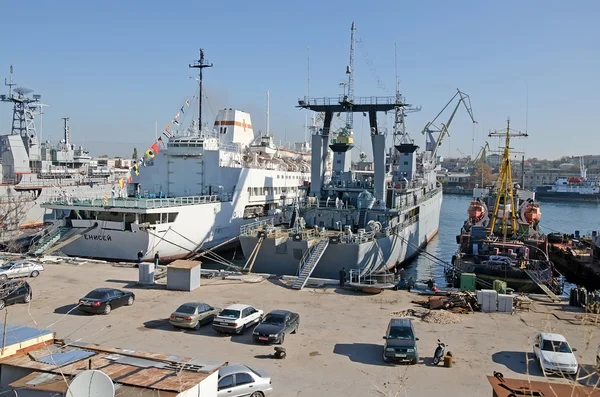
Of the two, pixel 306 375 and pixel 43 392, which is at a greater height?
pixel 43 392

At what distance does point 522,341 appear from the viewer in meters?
16.1

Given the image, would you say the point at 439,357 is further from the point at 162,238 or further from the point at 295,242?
the point at 162,238

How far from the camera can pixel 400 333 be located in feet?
47.8

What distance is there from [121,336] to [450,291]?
1426cm

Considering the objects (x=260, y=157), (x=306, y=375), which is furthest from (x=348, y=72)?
(x=306, y=375)

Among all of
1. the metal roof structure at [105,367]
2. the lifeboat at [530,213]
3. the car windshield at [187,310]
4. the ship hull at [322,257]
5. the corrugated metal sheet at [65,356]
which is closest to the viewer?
the metal roof structure at [105,367]

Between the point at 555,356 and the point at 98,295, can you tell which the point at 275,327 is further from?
the point at 555,356

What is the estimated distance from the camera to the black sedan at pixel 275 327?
1538 cm

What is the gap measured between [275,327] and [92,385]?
31.3ft

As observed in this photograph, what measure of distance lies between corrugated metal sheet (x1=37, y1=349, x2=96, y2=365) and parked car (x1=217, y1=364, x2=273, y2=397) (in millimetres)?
2932

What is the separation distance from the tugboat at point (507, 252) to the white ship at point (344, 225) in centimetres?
438

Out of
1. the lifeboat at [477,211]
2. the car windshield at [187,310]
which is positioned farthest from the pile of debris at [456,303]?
the lifeboat at [477,211]

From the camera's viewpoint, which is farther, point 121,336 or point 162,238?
point 162,238

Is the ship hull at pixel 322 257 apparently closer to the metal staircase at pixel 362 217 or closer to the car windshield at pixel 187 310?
the metal staircase at pixel 362 217
